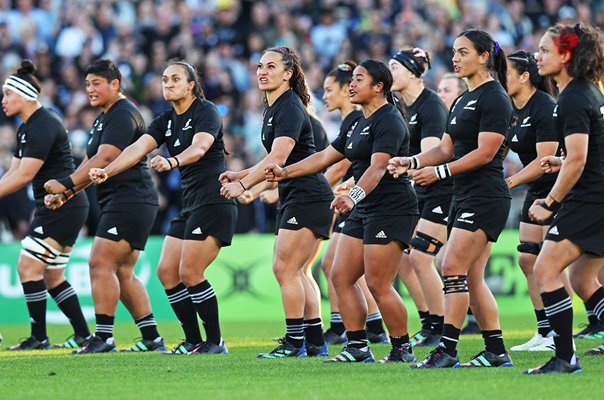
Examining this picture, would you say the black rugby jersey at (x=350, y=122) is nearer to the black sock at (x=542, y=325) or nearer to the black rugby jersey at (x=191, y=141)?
the black rugby jersey at (x=191, y=141)

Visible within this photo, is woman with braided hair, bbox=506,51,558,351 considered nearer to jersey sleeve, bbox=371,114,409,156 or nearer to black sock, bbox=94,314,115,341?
jersey sleeve, bbox=371,114,409,156

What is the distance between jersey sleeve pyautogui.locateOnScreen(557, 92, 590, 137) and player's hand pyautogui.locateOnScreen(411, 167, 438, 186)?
40.3 inches

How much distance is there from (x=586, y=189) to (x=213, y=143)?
3859mm

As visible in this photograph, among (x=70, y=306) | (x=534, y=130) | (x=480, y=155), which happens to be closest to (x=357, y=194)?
(x=480, y=155)

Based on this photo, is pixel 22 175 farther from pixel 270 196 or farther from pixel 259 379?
pixel 259 379

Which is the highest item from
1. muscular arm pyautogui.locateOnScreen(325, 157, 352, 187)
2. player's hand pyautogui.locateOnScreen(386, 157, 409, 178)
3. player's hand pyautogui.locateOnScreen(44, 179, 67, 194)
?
player's hand pyautogui.locateOnScreen(44, 179, 67, 194)

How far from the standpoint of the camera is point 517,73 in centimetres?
1102

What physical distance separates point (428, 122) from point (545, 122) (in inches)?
54.2

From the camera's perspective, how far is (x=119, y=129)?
449 inches

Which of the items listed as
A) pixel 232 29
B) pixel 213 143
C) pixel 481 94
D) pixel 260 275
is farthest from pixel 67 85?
pixel 481 94

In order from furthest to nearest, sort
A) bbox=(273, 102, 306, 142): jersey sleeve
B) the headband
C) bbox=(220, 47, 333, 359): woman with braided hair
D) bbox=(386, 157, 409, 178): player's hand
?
the headband → bbox=(220, 47, 333, 359): woman with braided hair → bbox=(273, 102, 306, 142): jersey sleeve → bbox=(386, 157, 409, 178): player's hand

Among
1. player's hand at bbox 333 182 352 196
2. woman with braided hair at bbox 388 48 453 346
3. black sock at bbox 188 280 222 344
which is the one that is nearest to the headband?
black sock at bbox 188 280 222 344

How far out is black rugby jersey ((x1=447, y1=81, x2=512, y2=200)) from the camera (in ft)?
29.1

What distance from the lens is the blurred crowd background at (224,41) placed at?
2006 centimetres
